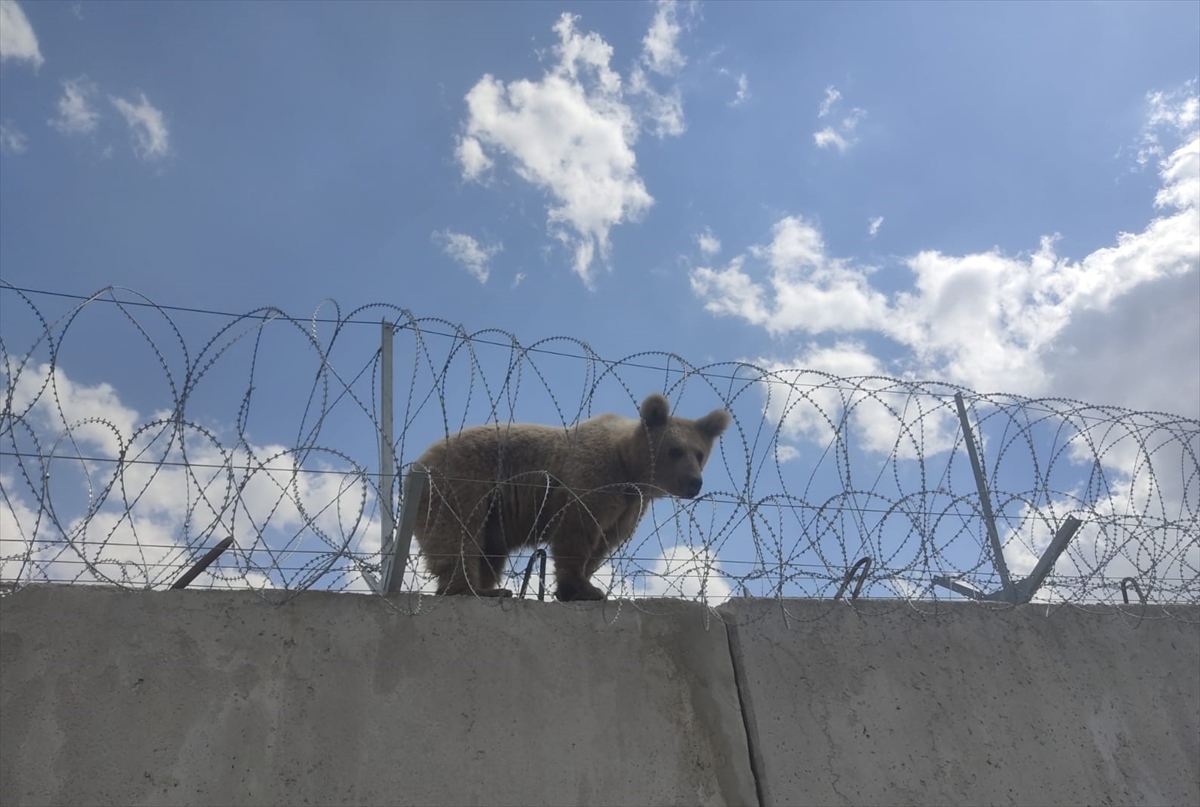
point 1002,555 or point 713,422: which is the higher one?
point 713,422

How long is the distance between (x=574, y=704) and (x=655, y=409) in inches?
Result: 114

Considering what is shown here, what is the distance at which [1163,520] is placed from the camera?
5.50m

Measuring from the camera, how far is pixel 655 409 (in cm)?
689

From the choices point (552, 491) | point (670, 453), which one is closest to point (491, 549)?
point (552, 491)

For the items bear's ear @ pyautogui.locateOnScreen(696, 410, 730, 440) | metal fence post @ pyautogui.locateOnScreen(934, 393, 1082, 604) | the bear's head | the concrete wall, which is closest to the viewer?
the concrete wall

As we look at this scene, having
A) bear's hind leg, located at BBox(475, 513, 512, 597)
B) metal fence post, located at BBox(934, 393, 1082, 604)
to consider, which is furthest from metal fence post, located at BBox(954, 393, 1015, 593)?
bear's hind leg, located at BBox(475, 513, 512, 597)

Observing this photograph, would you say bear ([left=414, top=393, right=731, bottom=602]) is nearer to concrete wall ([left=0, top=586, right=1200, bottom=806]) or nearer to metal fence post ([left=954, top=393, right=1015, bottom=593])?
concrete wall ([left=0, top=586, right=1200, bottom=806])

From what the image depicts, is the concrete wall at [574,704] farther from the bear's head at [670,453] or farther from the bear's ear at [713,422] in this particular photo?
the bear's ear at [713,422]

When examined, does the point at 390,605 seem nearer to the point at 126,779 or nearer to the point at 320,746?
the point at 320,746

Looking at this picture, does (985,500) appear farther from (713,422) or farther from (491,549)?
(491,549)

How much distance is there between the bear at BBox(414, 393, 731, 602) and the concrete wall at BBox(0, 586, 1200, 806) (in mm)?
797

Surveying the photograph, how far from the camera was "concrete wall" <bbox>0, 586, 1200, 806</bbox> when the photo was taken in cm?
382

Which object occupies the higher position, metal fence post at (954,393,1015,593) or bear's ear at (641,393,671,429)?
bear's ear at (641,393,671,429)

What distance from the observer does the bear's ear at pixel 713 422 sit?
24.6 ft
